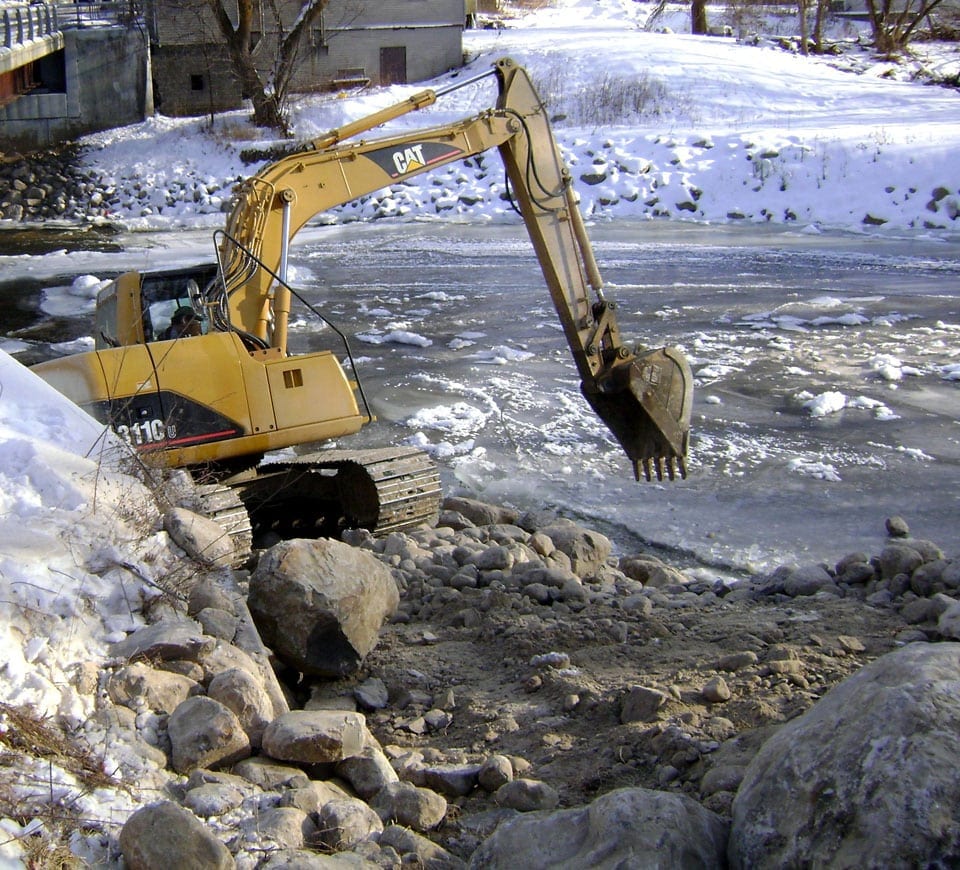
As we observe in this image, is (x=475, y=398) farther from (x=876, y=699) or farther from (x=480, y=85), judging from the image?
(x=480, y=85)

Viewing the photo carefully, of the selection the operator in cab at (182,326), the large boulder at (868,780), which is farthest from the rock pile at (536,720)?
the operator in cab at (182,326)

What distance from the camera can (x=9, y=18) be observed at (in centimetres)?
2655

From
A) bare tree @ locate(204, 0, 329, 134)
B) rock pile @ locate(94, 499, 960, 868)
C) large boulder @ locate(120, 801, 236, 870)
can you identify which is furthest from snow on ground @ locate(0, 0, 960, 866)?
bare tree @ locate(204, 0, 329, 134)

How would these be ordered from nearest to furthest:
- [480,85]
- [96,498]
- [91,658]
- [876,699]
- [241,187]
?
1. [876,699]
2. [91,658]
3. [96,498]
4. [241,187]
5. [480,85]

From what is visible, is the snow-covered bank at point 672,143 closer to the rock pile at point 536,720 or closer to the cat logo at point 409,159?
the cat logo at point 409,159

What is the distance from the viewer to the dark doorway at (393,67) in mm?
35281

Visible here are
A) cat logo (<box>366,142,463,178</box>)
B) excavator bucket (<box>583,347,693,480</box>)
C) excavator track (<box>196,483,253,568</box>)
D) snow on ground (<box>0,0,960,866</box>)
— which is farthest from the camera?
cat logo (<box>366,142,463,178</box>)

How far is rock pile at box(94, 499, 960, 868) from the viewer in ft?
10.9

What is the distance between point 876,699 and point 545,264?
19.5ft

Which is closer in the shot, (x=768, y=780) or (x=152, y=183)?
(x=768, y=780)

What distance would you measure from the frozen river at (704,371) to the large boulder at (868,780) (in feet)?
16.0

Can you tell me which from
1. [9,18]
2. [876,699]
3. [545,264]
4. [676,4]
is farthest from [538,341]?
[676,4]

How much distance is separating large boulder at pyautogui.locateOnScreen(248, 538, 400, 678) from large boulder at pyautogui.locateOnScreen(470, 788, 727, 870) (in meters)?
2.24

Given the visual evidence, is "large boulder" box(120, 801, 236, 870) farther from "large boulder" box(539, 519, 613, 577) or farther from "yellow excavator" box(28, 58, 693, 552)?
"large boulder" box(539, 519, 613, 577)
